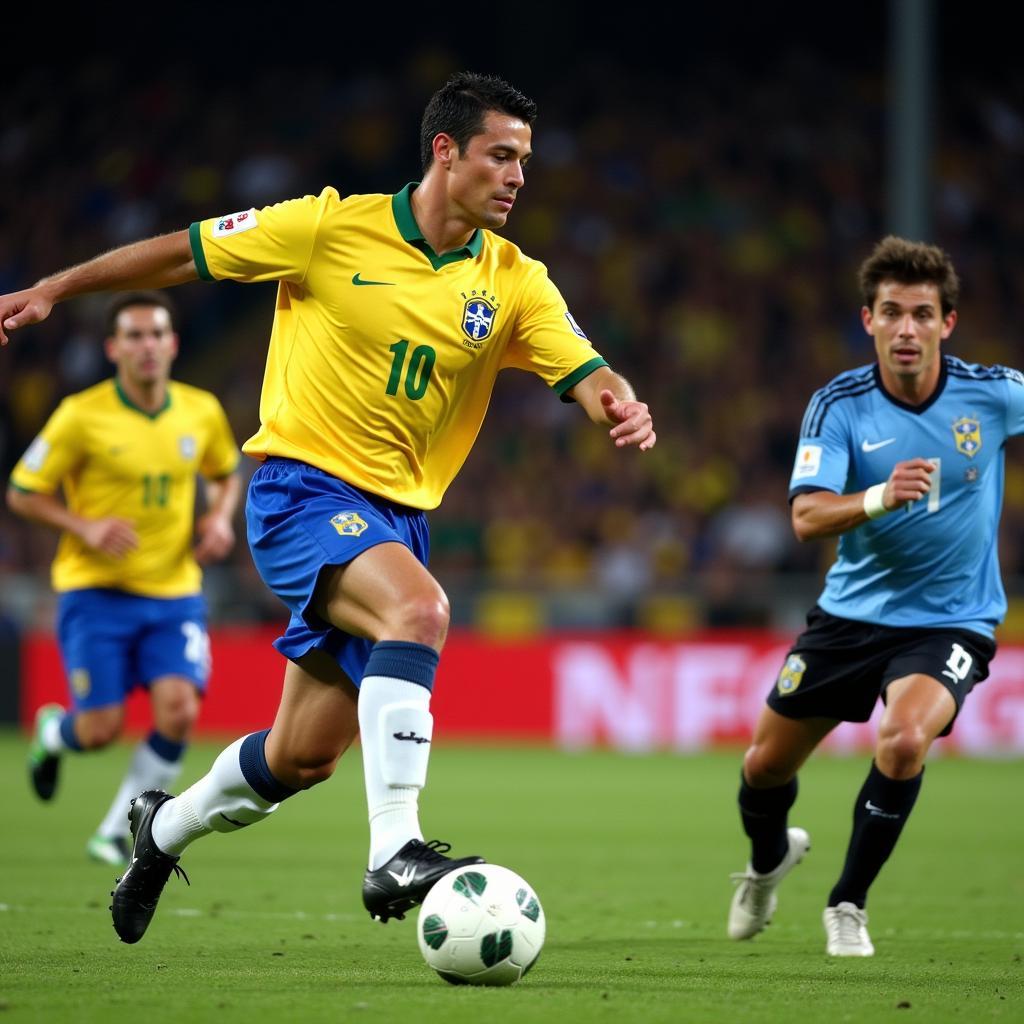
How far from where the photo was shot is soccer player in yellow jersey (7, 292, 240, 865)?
28.9 feet

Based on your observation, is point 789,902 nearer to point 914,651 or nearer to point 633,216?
point 914,651

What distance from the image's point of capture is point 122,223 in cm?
2273

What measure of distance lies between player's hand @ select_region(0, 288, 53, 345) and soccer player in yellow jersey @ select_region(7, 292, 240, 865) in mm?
3686

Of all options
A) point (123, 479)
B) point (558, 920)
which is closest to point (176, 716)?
point (123, 479)

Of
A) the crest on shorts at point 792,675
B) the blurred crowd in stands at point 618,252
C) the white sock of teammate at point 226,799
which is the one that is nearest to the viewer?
the white sock of teammate at point 226,799

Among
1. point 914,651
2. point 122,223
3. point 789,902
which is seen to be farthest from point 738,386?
point 914,651

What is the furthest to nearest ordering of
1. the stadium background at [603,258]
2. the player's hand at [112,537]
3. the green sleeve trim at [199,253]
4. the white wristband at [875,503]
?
the stadium background at [603,258], the player's hand at [112,537], the white wristband at [875,503], the green sleeve trim at [199,253]

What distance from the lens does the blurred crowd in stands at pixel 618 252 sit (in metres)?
18.4

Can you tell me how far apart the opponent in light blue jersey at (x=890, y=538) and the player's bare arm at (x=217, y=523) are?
3.61 meters

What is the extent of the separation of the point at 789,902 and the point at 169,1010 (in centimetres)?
384

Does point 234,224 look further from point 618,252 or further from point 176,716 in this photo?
point 618,252

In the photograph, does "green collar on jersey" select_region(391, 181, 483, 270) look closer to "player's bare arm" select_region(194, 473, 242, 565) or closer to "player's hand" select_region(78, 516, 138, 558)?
"player's hand" select_region(78, 516, 138, 558)

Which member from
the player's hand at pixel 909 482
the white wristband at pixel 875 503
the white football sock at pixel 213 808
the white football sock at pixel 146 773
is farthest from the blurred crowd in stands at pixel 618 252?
the white football sock at pixel 213 808

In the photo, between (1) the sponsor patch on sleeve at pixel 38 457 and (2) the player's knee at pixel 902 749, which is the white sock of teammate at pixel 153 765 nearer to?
(1) the sponsor patch on sleeve at pixel 38 457
